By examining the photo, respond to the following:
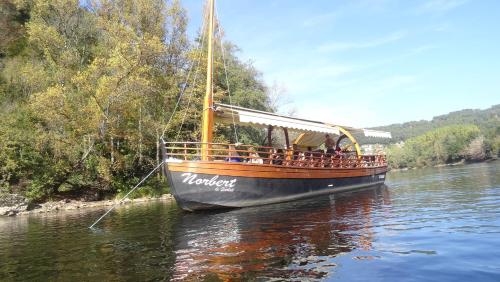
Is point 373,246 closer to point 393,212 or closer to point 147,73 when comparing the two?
point 393,212

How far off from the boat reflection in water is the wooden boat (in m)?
0.90

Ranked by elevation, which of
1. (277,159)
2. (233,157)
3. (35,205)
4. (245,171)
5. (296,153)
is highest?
(296,153)

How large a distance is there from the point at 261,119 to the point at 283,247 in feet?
33.0

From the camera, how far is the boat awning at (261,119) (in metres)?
18.6

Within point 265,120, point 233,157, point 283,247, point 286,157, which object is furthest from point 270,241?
point 286,157

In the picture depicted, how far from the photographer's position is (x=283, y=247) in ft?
30.1

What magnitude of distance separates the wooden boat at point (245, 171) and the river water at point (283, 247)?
1481 mm

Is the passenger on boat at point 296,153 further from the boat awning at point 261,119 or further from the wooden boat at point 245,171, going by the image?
the boat awning at point 261,119

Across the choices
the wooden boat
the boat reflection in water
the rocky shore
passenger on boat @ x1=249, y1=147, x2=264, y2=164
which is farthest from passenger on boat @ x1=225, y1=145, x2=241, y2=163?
the rocky shore

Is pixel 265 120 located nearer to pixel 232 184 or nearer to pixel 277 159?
pixel 277 159

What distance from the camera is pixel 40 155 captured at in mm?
30547

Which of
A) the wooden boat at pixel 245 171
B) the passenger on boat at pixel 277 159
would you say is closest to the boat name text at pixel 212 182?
the wooden boat at pixel 245 171

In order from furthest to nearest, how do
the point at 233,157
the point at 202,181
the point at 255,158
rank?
the point at 255,158
the point at 233,157
the point at 202,181

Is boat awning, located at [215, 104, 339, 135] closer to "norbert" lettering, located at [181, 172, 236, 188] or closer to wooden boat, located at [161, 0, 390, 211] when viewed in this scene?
wooden boat, located at [161, 0, 390, 211]
